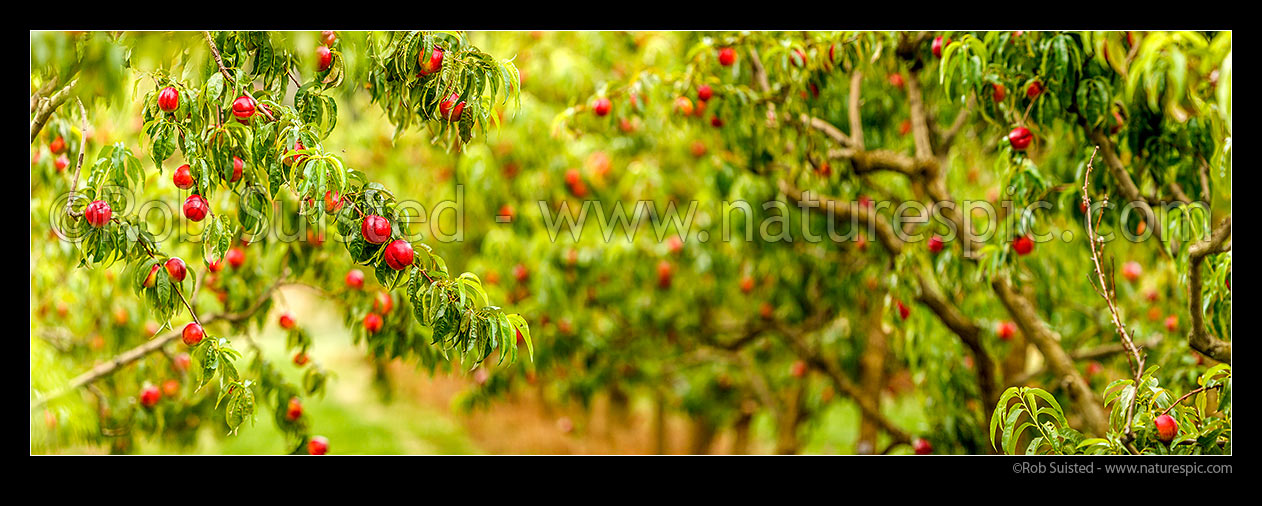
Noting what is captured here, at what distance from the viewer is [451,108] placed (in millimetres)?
1439

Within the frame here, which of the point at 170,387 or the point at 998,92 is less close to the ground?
the point at 998,92

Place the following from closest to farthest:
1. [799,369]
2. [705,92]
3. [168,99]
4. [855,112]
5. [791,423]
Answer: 1. [168,99]
2. [705,92]
3. [855,112]
4. [799,369]
5. [791,423]

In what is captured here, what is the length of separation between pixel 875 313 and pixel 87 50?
115 inches

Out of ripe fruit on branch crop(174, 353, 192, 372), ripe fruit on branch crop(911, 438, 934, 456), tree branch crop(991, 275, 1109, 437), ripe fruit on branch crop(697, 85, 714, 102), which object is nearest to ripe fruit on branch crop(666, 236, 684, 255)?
ripe fruit on branch crop(697, 85, 714, 102)

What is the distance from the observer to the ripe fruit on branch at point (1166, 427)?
4.64ft

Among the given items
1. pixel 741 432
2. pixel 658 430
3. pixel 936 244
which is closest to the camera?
pixel 936 244

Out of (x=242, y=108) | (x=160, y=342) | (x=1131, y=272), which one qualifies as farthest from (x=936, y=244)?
(x=160, y=342)

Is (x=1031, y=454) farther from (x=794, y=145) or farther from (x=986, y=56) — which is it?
(x=794, y=145)

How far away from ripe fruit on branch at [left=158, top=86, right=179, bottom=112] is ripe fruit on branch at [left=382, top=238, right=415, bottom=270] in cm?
43

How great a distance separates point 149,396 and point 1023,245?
8.51ft

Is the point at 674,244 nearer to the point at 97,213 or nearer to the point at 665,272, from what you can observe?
the point at 665,272

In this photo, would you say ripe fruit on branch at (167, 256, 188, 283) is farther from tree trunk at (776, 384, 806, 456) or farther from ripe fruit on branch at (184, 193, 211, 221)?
tree trunk at (776, 384, 806, 456)

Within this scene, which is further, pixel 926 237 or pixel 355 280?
pixel 926 237
